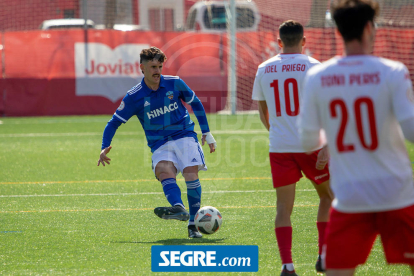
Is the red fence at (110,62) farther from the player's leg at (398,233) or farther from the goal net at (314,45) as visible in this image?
the player's leg at (398,233)

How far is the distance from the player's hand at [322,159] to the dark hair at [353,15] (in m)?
1.32

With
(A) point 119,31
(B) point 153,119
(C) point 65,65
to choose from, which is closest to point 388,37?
(A) point 119,31

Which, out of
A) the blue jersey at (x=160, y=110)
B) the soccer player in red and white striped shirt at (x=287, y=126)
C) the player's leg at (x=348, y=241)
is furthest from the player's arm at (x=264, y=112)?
the player's leg at (x=348, y=241)

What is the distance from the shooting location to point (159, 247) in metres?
4.71

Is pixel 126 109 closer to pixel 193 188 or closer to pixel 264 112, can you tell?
pixel 193 188

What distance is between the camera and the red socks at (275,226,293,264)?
12.7 ft

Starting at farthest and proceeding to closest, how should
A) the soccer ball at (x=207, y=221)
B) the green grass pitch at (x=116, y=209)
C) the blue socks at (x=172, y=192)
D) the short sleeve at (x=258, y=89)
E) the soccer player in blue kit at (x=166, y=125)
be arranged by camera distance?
the soccer player in blue kit at (x=166, y=125)
the blue socks at (x=172, y=192)
the soccer ball at (x=207, y=221)
the green grass pitch at (x=116, y=209)
the short sleeve at (x=258, y=89)

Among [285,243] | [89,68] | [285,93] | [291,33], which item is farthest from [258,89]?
[89,68]

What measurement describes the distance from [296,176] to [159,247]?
141cm

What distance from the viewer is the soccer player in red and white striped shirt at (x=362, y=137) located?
244 cm

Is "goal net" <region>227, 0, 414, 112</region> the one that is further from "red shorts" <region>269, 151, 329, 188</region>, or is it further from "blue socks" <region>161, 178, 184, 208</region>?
"red shorts" <region>269, 151, 329, 188</region>

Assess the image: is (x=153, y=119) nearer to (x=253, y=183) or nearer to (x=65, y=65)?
(x=253, y=183)

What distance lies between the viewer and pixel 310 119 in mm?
2564

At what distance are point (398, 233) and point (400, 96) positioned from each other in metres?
0.62
